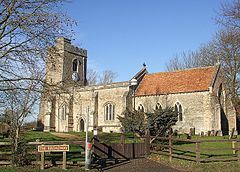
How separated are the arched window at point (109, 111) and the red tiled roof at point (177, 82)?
387cm

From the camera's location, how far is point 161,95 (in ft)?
121

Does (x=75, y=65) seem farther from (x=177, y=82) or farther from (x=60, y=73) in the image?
(x=177, y=82)

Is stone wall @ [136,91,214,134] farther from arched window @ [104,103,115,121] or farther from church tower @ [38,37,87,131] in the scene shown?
church tower @ [38,37,87,131]

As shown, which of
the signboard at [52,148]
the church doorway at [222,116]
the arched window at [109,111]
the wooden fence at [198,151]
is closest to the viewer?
the signboard at [52,148]

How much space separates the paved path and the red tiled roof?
20.3m

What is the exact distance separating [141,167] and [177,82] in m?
24.2

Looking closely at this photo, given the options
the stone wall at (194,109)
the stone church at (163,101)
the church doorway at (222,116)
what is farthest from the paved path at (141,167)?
the church doorway at (222,116)

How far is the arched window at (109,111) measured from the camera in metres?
39.9

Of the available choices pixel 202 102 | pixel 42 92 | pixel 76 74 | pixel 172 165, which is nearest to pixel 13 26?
pixel 42 92

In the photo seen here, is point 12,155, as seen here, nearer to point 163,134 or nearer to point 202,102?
point 163,134

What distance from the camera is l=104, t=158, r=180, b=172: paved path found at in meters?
13.4

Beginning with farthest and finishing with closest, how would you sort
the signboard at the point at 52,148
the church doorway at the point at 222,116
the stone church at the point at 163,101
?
the church doorway at the point at 222,116 < the stone church at the point at 163,101 < the signboard at the point at 52,148

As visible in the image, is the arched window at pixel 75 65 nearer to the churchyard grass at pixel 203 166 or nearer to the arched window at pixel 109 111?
the arched window at pixel 109 111

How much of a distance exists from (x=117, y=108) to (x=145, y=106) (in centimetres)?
384
